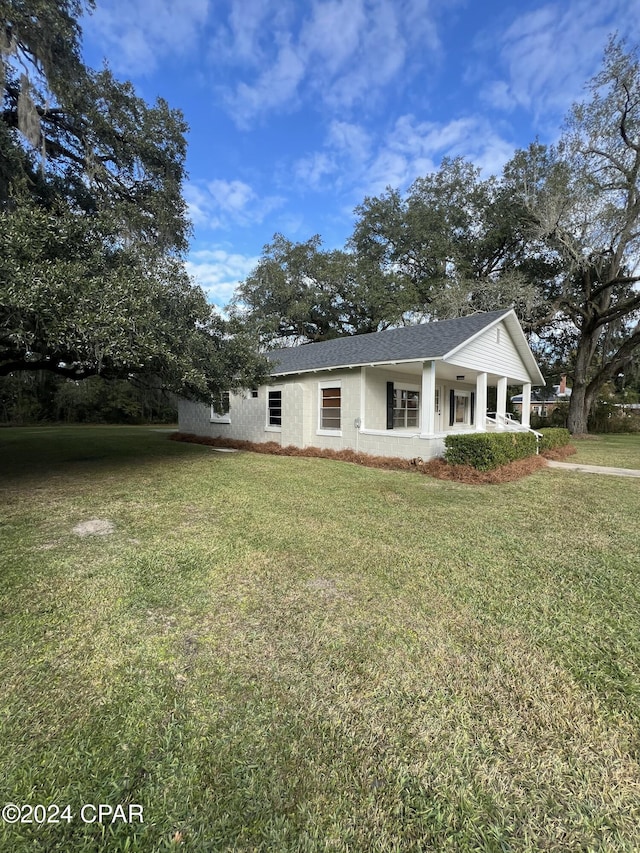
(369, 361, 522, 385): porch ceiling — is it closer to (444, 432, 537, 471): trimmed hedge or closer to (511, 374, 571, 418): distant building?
(444, 432, 537, 471): trimmed hedge

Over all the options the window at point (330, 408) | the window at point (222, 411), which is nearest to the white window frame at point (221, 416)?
the window at point (222, 411)

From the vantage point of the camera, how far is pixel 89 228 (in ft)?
19.5

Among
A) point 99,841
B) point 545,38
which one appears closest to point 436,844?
point 99,841

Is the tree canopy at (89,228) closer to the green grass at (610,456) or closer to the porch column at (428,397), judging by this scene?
the porch column at (428,397)

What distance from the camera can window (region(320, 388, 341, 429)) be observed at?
39.0ft

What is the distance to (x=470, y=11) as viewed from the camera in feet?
33.2

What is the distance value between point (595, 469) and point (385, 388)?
19.4 ft

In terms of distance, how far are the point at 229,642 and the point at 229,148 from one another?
Result: 1523cm

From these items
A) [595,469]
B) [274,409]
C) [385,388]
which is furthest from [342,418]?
[595,469]

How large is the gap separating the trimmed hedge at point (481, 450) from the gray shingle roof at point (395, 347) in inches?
88.2

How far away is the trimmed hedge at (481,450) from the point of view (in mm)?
8312

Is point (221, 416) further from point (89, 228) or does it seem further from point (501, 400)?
point (501, 400)

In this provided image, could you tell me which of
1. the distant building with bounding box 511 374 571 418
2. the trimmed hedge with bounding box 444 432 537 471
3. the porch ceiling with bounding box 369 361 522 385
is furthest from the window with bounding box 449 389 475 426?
the distant building with bounding box 511 374 571 418

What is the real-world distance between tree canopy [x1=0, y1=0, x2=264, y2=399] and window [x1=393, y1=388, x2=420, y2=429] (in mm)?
5041
